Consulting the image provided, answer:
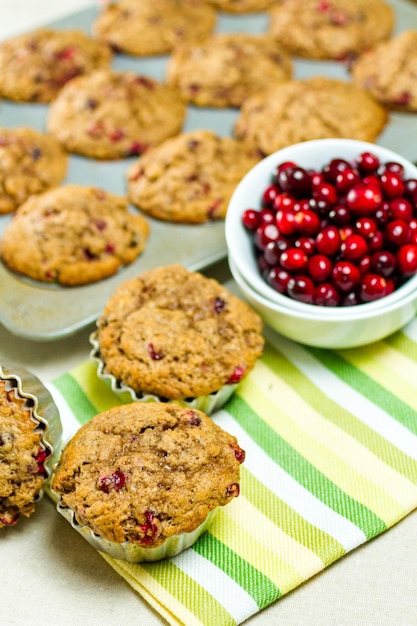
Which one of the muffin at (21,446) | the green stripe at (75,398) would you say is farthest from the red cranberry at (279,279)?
the muffin at (21,446)

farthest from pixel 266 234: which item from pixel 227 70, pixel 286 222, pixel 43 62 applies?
pixel 43 62

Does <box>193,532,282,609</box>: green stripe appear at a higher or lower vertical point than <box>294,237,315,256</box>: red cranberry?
lower

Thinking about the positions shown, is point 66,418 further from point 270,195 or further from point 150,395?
point 270,195

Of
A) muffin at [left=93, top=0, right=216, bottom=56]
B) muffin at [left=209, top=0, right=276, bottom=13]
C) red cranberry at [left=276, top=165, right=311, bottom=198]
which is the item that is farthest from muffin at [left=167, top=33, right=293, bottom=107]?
red cranberry at [left=276, top=165, right=311, bottom=198]

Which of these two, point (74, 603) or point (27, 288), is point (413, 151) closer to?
point (27, 288)

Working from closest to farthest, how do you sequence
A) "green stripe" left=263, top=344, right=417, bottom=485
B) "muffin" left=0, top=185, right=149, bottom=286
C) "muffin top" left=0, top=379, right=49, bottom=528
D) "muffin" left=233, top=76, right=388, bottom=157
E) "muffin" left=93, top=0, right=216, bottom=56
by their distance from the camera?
"muffin top" left=0, top=379, right=49, bottom=528 < "green stripe" left=263, top=344, right=417, bottom=485 < "muffin" left=0, top=185, right=149, bottom=286 < "muffin" left=233, top=76, right=388, bottom=157 < "muffin" left=93, top=0, right=216, bottom=56

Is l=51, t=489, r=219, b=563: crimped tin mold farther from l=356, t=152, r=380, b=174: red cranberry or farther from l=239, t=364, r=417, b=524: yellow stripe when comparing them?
l=356, t=152, r=380, b=174: red cranberry

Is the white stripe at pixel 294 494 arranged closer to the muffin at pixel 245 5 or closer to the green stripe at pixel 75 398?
the green stripe at pixel 75 398
